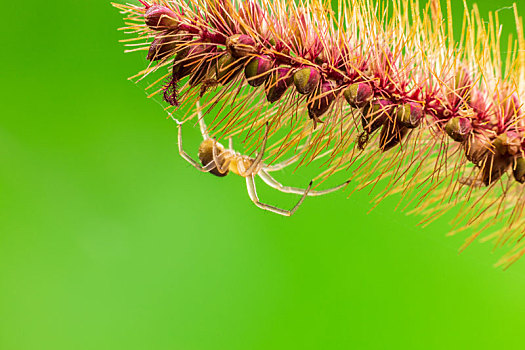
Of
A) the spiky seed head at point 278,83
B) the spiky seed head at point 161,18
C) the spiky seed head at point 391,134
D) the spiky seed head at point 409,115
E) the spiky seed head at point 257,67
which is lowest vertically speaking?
the spiky seed head at point 391,134

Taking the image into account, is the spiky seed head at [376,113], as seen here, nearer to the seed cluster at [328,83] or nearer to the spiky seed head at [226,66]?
the seed cluster at [328,83]

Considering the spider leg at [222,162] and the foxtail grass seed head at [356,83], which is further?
the spider leg at [222,162]

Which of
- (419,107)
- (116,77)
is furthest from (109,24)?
(419,107)

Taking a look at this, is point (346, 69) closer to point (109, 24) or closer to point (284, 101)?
point (284, 101)

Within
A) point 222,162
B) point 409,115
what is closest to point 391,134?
point 409,115

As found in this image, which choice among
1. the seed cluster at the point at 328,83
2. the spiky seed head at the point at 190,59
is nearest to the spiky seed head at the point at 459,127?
the seed cluster at the point at 328,83

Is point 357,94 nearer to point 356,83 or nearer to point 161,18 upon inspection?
point 356,83
